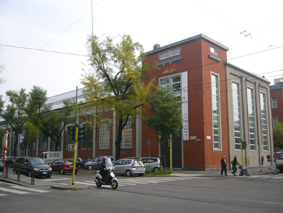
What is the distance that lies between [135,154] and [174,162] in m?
6.39

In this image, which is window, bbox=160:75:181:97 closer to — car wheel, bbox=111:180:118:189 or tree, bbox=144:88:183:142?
tree, bbox=144:88:183:142

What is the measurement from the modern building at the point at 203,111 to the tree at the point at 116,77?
367 centimetres

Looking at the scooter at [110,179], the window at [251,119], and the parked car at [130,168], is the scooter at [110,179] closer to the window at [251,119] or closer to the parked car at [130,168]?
the parked car at [130,168]

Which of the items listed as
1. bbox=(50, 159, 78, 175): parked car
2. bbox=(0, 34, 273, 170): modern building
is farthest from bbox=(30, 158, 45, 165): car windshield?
bbox=(0, 34, 273, 170): modern building

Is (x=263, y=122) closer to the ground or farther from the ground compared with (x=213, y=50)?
closer to the ground

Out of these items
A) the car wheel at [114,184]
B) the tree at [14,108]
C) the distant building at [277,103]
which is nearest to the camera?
the car wheel at [114,184]

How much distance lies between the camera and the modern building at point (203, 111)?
29828 mm

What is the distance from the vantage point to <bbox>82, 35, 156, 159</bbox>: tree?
Result: 2644cm

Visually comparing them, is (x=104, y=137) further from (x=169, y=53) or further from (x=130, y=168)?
(x=130, y=168)

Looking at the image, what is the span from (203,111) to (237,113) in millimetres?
8764

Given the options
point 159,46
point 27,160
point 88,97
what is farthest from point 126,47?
point 27,160

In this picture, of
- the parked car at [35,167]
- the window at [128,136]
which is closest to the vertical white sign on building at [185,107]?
the window at [128,136]

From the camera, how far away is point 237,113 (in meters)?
35.8

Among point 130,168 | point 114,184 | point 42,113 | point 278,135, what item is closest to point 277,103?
point 278,135
